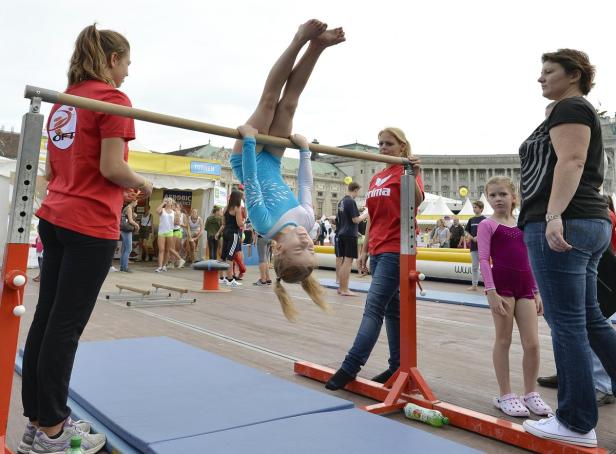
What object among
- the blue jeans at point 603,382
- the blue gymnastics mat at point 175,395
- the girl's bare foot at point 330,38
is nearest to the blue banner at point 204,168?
the blue gymnastics mat at point 175,395

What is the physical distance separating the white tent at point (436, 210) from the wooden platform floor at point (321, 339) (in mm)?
17641

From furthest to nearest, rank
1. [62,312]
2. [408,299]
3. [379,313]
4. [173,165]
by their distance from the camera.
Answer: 1. [173,165]
2. [379,313]
3. [408,299]
4. [62,312]

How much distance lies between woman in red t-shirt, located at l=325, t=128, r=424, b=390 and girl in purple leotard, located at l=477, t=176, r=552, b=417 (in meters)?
0.59

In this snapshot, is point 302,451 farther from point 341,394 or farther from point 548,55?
point 548,55

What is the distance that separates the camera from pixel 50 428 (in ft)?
7.88

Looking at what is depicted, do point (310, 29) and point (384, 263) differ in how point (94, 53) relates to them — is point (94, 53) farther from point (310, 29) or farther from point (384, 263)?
point (384, 263)

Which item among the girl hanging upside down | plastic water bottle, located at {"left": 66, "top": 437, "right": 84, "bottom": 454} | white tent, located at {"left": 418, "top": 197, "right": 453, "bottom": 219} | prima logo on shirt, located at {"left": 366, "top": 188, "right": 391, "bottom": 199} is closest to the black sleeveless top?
prima logo on shirt, located at {"left": 366, "top": 188, "right": 391, "bottom": 199}

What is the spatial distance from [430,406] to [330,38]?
235 centimetres

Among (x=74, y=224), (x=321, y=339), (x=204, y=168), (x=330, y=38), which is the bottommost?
(x=321, y=339)

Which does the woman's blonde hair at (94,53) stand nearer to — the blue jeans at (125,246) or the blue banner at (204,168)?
the blue jeans at (125,246)

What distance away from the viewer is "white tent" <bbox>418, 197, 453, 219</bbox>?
25.6 m

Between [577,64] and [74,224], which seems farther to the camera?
[577,64]

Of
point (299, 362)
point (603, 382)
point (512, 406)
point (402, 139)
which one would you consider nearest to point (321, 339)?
point (299, 362)

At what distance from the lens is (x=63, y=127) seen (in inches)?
97.7
